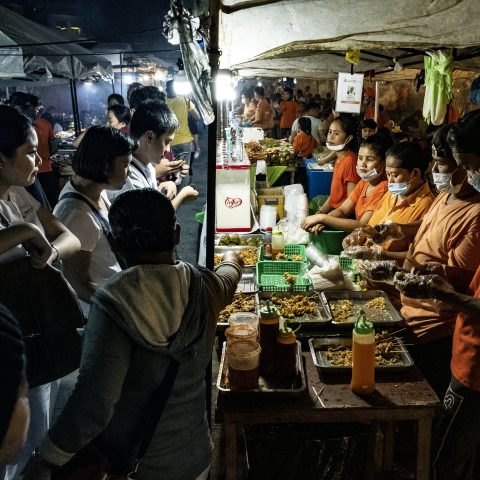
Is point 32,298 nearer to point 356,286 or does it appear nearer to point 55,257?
point 55,257

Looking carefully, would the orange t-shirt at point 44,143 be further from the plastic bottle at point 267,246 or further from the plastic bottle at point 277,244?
the plastic bottle at point 277,244

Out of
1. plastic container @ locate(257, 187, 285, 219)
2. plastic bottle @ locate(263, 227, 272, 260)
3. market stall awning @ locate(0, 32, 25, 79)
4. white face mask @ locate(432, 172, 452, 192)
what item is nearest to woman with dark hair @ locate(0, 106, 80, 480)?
plastic bottle @ locate(263, 227, 272, 260)

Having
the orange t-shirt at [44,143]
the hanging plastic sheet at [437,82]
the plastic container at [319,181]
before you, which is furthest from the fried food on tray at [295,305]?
the orange t-shirt at [44,143]

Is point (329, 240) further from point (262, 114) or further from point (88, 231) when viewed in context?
point (262, 114)

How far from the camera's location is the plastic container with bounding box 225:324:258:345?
254 cm

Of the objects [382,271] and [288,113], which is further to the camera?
[288,113]

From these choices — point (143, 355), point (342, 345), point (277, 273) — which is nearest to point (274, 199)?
point (277, 273)

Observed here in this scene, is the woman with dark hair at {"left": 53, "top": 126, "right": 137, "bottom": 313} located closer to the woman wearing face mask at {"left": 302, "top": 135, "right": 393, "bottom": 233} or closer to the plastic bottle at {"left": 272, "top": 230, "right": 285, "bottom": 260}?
the plastic bottle at {"left": 272, "top": 230, "right": 285, "bottom": 260}

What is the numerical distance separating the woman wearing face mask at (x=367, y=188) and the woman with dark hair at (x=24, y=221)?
9.56ft

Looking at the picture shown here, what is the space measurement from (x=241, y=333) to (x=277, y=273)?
165cm

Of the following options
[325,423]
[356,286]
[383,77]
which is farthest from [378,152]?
[383,77]

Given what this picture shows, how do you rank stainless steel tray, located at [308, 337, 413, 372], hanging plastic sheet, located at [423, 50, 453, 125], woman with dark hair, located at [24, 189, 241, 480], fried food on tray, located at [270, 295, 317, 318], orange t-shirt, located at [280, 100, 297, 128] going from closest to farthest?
woman with dark hair, located at [24, 189, 241, 480], stainless steel tray, located at [308, 337, 413, 372], fried food on tray, located at [270, 295, 317, 318], hanging plastic sheet, located at [423, 50, 453, 125], orange t-shirt, located at [280, 100, 297, 128]

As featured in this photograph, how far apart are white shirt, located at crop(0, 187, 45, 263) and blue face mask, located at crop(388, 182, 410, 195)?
275cm

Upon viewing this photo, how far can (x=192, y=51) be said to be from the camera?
95.3 inches
